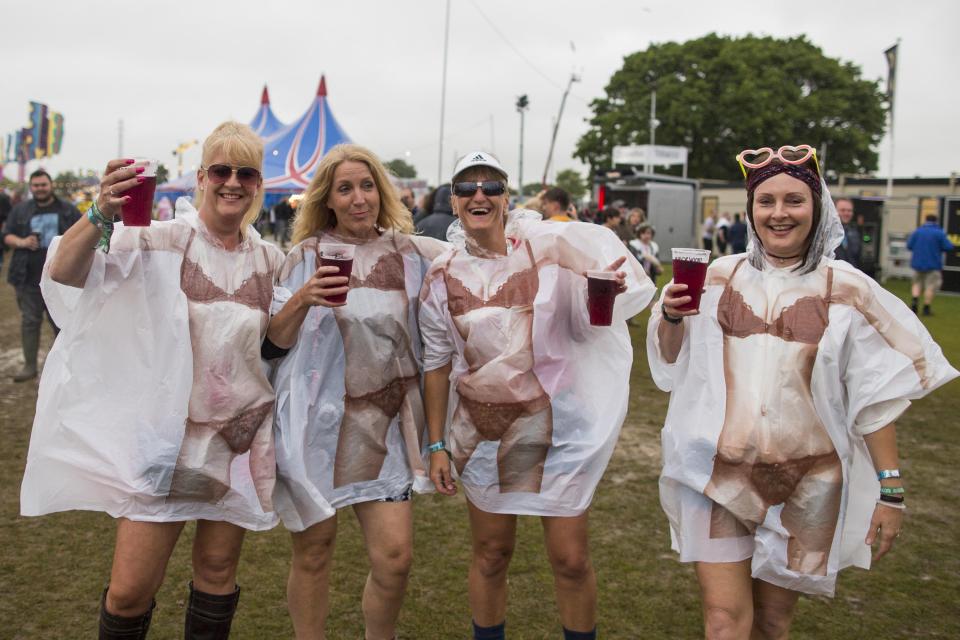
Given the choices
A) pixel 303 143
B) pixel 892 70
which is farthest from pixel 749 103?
pixel 303 143

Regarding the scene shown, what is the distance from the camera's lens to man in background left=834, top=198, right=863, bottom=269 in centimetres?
915

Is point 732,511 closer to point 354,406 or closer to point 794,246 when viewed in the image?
point 794,246

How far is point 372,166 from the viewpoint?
122 inches

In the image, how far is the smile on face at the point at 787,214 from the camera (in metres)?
2.49

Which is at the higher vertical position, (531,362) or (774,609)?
(531,362)

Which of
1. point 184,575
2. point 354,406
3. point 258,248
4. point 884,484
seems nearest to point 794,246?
point 884,484

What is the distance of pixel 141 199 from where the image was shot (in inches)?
97.8

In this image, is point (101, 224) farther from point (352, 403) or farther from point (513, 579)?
point (513, 579)

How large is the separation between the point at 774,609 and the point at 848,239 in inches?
343

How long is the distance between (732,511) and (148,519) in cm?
181

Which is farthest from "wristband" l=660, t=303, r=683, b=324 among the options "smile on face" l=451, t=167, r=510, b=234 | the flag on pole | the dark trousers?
the flag on pole

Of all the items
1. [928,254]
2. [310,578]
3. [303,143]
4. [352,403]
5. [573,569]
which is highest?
[303,143]

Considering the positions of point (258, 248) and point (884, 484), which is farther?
point (258, 248)

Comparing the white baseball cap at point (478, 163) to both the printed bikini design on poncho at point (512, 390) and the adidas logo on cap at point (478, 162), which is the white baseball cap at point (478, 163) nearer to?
the adidas logo on cap at point (478, 162)
